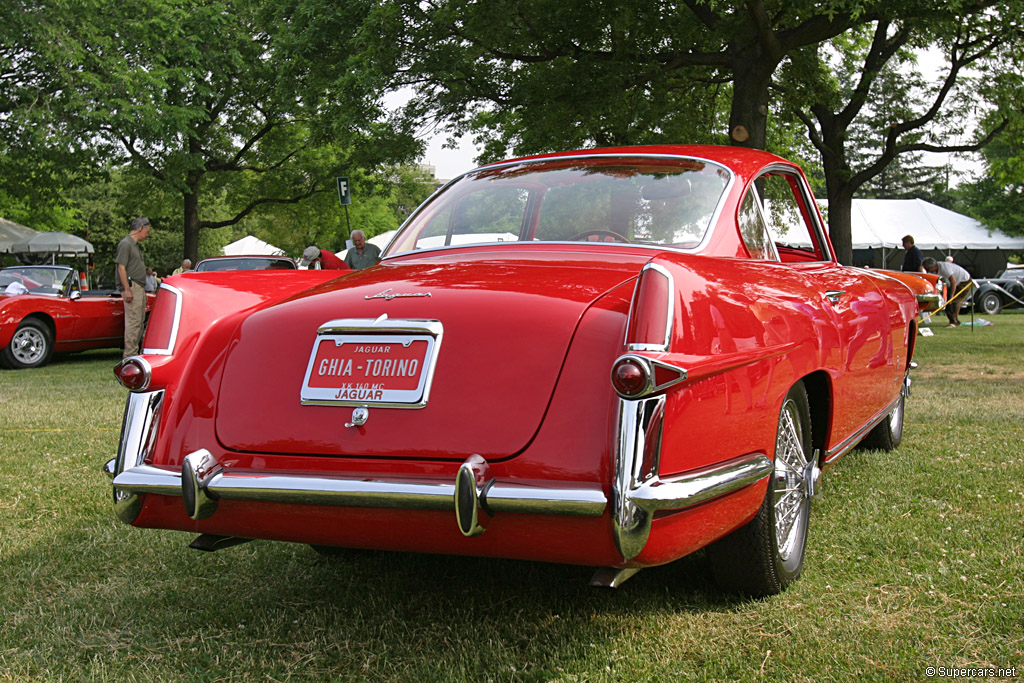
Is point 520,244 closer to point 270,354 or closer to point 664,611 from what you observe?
point 270,354

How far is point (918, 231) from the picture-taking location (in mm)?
30828

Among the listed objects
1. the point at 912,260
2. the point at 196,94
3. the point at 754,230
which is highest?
the point at 196,94

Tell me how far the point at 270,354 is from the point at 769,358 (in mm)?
1530

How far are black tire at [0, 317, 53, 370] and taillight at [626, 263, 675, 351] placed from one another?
41.5ft

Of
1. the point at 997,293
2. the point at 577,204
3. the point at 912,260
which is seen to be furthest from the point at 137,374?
the point at 997,293

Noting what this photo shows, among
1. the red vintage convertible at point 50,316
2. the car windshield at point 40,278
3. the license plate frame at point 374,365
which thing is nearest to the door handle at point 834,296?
the license plate frame at point 374,365

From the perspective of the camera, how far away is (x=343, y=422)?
2658 mm

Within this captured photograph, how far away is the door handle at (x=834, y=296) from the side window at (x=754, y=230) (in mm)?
257

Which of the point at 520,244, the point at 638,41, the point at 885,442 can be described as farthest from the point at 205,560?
the point at 638,41

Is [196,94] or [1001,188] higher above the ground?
[196,94]

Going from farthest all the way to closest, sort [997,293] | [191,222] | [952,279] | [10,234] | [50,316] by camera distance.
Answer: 1. [997,293]
2. [10,234]
3. [191,222]
4. [952,279]
5. [50,316]

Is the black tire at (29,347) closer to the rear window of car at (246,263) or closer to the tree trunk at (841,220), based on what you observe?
the rear window of car at (246,263)

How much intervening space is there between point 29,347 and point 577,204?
11819mm

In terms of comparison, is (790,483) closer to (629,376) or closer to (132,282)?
(629,376)
